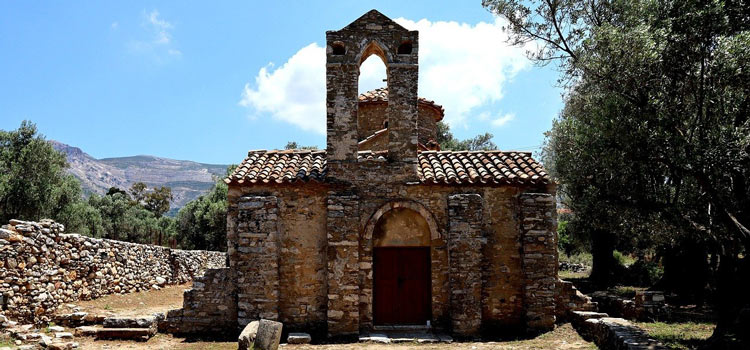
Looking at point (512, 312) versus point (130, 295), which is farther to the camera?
point (130, 295)

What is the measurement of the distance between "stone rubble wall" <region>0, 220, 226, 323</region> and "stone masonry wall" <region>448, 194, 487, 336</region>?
9.37 meters

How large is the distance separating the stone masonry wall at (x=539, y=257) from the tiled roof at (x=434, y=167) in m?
0.60

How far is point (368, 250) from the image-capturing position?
11898 millimetres

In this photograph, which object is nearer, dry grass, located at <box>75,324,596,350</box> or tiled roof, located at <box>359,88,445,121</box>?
dry grass, located at <box>75,324,596,350</box>

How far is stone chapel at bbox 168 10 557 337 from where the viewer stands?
11656 millimetres

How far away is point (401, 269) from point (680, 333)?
640 centimetres

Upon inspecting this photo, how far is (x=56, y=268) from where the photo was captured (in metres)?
12.4

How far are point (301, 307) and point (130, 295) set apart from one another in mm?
8314

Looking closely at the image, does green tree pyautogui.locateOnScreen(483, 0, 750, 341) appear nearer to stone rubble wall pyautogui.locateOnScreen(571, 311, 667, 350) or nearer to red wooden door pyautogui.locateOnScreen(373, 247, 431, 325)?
stone rubble wall pyautogui.locateOnScreen(571, 311, 667, 350)

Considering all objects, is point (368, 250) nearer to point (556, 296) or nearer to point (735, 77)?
point (556, 296)

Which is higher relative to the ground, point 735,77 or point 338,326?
point 735,77

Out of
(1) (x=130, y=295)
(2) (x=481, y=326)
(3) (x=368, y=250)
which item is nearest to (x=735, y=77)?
(2) (x=481, y=326)

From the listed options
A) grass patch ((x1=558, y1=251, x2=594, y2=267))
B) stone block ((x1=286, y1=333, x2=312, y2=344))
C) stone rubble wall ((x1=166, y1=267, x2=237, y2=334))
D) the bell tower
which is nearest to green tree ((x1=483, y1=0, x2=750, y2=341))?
the bell tower

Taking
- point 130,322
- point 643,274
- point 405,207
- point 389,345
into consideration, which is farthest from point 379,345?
point 643,274
